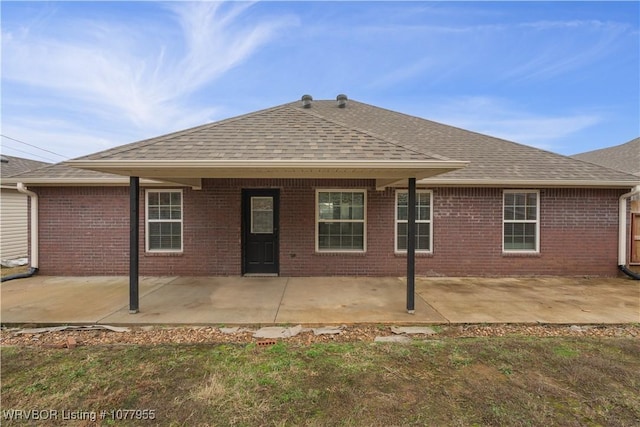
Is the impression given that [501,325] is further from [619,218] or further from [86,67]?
[86,67]

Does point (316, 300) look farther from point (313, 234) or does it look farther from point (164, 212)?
point (164, 212)

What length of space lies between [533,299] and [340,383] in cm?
475

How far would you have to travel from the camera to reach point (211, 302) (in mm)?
5320

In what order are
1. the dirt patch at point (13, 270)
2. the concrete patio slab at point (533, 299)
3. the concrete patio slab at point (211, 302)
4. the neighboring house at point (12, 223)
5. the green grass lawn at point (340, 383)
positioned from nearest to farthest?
1. the green grass lawn at point (340, 383)
2. the concrete patio slab at point (211, 302)
3. the concrete patio slab at point (533, 299)
4. the dirt patch at point (13, 270)
5. the neighboring house at point (12, 223)

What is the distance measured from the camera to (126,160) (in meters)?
4.27

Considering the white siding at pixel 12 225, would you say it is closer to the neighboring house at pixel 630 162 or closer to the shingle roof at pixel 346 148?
the shingle roof at pixel 346 148

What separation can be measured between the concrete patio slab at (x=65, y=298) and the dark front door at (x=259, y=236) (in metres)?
1.97

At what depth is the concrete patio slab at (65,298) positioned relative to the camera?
4575 mm

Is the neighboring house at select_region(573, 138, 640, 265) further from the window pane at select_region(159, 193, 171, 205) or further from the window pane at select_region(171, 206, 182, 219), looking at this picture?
the window pane at select_region(159, 193, 171, 205)

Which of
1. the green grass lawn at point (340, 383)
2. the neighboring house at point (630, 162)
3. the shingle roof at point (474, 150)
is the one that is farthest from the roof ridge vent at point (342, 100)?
the green grass lawn at point (340, 383)

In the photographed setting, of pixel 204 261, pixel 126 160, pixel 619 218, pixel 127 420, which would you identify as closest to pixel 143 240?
pixel 204 261

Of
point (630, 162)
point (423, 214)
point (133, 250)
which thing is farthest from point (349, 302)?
point (630, 162)

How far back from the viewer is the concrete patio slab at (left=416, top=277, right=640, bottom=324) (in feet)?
15.3

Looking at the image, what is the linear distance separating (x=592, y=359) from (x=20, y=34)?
48.2 feet
